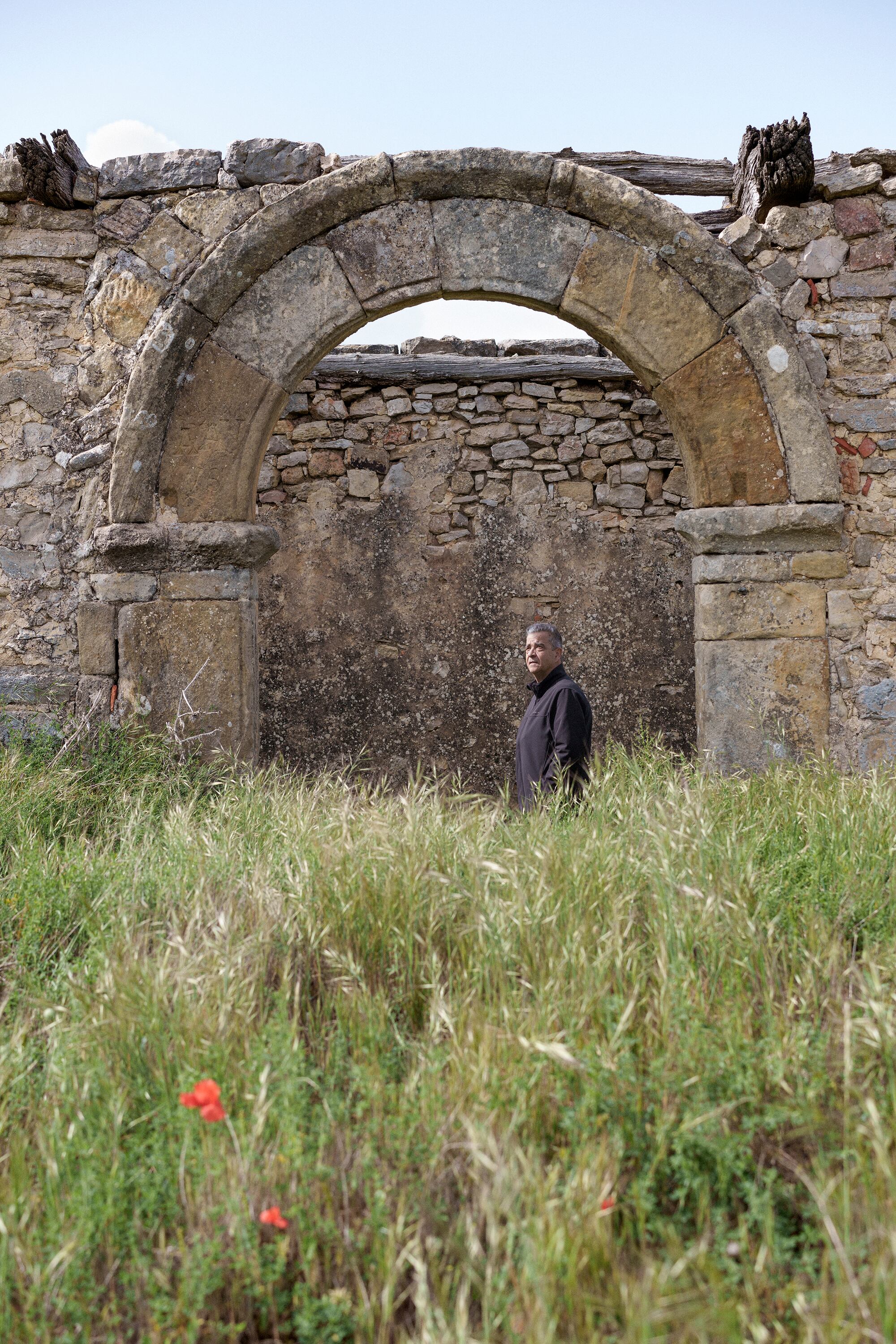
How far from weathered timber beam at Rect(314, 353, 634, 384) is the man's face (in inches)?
121

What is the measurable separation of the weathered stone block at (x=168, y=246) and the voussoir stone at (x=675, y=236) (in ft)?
5.07

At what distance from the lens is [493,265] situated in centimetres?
373

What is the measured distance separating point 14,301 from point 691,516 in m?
2.94

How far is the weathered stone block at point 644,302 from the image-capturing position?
3.69 metres

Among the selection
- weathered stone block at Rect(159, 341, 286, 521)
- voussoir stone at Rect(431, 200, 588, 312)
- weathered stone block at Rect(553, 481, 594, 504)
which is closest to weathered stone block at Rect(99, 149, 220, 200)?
weathered stone block at Rect(159, 341, 286, 521)

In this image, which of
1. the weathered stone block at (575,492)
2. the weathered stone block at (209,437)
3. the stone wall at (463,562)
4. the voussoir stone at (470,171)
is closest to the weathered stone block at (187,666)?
the weathered stone block at (209,437)

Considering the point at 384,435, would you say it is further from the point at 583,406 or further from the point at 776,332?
the point at 776,332

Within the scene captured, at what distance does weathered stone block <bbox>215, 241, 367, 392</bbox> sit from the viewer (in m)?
3.71

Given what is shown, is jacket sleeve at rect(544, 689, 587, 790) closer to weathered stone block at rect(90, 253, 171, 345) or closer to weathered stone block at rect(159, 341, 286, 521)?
weathered stone block at rect(159, 341, 286, 521)

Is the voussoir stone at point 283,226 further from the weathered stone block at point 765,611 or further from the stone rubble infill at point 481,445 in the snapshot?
the stone rubble infill at point 481,445

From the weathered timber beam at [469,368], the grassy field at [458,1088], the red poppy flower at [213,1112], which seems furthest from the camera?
the weathered timber beam at [469,368]

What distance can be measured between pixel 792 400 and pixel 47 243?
10.2 ft

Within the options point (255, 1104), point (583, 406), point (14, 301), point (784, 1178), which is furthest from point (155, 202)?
point (784, 1178)

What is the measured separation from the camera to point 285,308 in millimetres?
3719
